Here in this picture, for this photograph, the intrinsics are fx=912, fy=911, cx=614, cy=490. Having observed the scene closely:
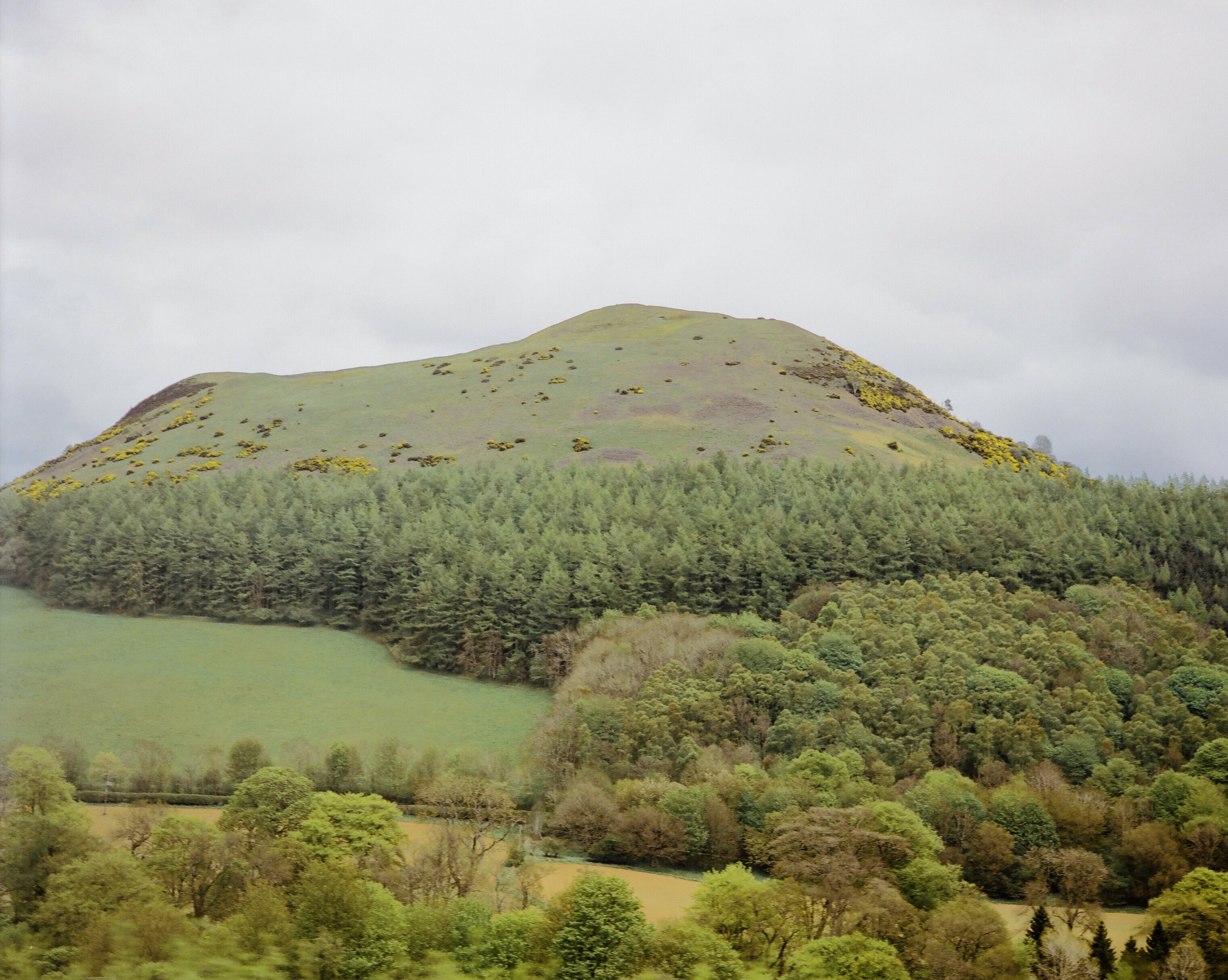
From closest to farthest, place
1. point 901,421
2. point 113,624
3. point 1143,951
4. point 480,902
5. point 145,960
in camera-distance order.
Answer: point 145,960 < point 480,902 < point 1143,951 < point 113,624 < point 901,421

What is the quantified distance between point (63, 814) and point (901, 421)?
122782 millimetres

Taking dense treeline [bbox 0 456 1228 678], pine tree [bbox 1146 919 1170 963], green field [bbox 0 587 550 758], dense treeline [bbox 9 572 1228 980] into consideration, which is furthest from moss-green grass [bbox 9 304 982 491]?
pine tree [bbox 1146 919 1170 963]

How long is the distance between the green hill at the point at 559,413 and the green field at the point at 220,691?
121ft

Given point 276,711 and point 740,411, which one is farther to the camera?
point 740,411

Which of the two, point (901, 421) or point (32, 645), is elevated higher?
point (901, 421)

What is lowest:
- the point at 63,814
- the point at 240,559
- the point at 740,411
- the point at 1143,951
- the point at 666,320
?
the point at 1143,951

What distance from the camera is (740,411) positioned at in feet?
417

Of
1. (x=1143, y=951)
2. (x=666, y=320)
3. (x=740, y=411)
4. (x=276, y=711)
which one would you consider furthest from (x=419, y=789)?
(x=666, y=320)

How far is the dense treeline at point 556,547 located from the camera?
76.1 metres

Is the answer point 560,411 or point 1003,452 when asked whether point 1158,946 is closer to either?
point 560,411

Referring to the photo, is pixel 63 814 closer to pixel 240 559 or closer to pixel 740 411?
pixel 240 559

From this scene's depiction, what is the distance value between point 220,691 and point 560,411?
7066 cm

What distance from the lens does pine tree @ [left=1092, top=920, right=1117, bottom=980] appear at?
108 feet

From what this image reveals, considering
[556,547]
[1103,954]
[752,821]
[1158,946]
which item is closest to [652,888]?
[752,821]
